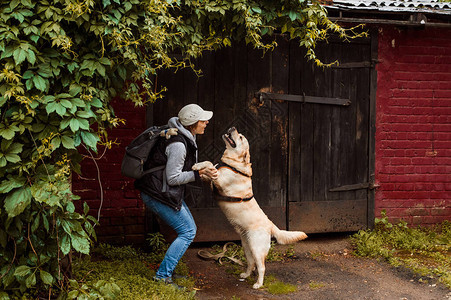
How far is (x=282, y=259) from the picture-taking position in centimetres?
575

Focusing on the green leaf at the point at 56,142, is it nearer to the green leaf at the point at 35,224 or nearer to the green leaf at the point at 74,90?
the green leaf at the point at 74,90

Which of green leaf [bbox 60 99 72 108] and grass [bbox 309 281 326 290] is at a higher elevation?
green leaf [bbox 60 99 72 108]

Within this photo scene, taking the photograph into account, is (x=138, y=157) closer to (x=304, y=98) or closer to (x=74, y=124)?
Result: (x=74, y=124)

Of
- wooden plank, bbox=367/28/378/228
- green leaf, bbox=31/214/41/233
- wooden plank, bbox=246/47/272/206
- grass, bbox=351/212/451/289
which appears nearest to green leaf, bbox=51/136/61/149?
green leaf, bbox=31/214/41/233

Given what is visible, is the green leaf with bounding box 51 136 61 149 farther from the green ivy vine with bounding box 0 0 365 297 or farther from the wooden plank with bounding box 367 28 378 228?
the wooden plank with bounding box 367 28 378 228

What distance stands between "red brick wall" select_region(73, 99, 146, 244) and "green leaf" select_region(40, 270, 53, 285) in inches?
70.0

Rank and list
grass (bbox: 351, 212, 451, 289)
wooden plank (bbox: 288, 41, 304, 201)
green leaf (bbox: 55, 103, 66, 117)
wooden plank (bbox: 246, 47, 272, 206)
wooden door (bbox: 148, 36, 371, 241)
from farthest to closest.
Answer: wooden plank (bbox: 288, 41, 304, 201) < wooden plank (bbox: 246, 47, 272, 206) < wooden door (bbox: 148, 36, 371, 241) < grass (bbox: 351, 212, 451, 289) < green leaf (bbox: 55, 103, 66, 117)

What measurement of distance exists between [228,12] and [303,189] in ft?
8.82

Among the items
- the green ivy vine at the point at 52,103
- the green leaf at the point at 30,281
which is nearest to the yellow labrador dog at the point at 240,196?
the green ivy vine at the point at 52,103

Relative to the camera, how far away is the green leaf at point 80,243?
12.3 ft

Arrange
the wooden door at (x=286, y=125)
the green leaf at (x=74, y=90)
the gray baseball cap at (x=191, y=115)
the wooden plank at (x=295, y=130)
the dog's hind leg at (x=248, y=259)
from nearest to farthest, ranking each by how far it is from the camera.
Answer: the green leaf at (x=74, y=90), the gray baseball cap at (x=191, y=115), the dog's hind leg at (x=248, y=259), the wooden door at (x=286, y=125), the wooden plank at (x=295, y=130)

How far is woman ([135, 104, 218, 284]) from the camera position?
14.1 ft

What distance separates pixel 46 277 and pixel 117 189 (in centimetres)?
193

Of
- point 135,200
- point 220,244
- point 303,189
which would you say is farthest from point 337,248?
point 135,200
